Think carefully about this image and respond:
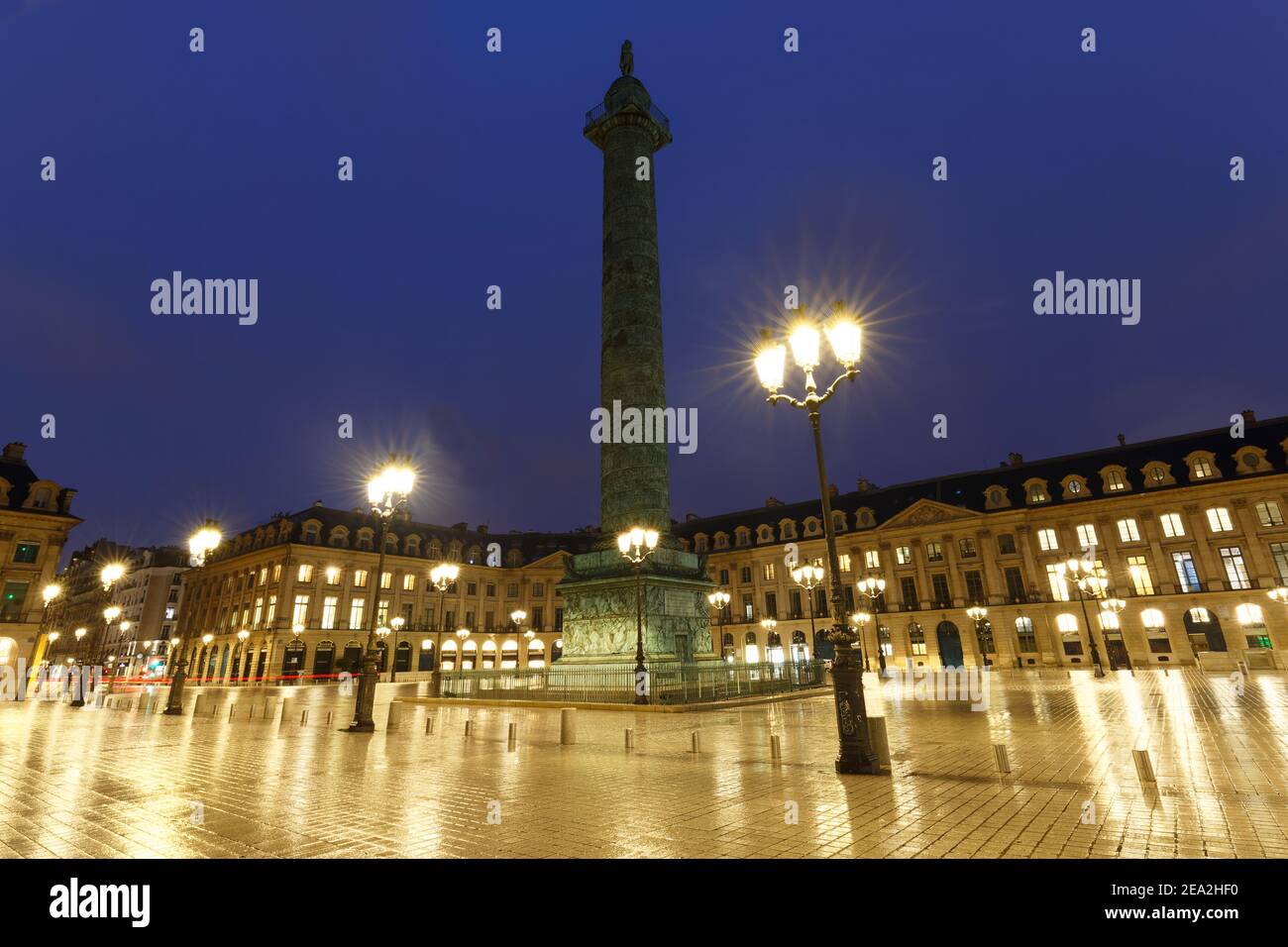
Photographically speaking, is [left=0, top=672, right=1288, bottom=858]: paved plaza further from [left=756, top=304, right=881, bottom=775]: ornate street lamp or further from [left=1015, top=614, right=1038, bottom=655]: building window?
[left=1015, top=614, right=1038, bottom=655]: building window

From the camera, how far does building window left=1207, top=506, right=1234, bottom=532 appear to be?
4062 centimetres

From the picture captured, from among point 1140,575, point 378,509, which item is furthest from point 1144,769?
point 1140,575

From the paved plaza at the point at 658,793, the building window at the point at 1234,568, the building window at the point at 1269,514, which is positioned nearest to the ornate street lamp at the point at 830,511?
the paved plaza at the point at 658,793

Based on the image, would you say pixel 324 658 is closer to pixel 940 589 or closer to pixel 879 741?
pixel 940 589

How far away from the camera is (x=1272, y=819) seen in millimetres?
5152

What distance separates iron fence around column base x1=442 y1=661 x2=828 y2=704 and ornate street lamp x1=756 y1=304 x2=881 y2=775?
10370mm

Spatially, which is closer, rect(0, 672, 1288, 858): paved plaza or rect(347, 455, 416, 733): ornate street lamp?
rect(0, 672, 1288, 858): paved plaza

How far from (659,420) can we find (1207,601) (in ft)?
135

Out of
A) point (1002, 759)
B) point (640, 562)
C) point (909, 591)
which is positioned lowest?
point (1002, 759)

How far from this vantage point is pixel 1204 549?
40.8 m

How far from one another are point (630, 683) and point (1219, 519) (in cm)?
4509

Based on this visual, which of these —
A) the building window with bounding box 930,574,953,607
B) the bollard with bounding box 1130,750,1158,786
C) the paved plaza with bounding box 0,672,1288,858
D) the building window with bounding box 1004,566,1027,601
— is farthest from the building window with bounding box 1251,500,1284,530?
the bollard with bounding box 1130,750,1158,786

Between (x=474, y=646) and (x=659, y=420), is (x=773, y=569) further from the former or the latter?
(x=659, y=420)
